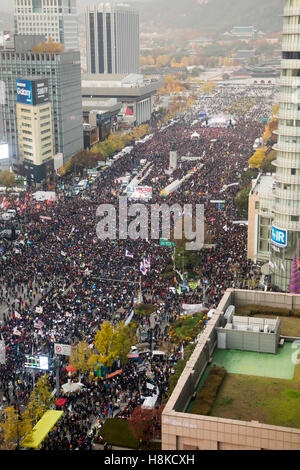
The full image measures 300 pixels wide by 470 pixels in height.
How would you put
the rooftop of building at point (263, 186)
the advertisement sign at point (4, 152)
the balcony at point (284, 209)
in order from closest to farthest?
the balcony at point (284, 209), the rooftop of building at point (263, 186), the advertisement sign at point (4, 152)

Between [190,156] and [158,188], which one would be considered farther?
[190,156]

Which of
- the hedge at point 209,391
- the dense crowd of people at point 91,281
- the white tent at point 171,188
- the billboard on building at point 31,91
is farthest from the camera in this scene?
the billboard on building at point 31,91

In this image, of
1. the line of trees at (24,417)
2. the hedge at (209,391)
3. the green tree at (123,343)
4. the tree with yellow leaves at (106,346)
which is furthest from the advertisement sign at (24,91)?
the hedge at (209,391)

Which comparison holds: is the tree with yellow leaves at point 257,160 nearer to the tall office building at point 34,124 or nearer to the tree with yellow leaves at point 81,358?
the tall office building at point 34,124

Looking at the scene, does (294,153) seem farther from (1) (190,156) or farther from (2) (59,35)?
(2) (59,35)

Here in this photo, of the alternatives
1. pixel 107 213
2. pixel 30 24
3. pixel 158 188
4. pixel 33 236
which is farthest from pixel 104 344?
pixel 30 24

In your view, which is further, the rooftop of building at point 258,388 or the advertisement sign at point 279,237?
the advertisement sign at point 279,237
